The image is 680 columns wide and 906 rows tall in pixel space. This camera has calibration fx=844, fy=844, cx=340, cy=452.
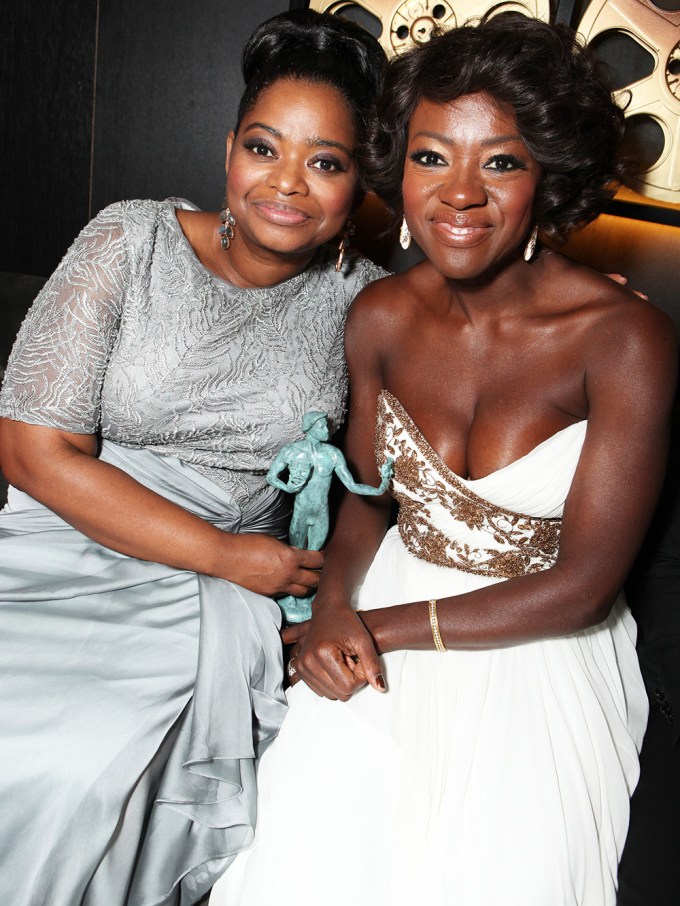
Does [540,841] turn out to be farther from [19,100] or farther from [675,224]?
[19,100]

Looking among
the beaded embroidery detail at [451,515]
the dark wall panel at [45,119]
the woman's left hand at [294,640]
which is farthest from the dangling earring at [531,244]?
the dark wall panel at [45,119]

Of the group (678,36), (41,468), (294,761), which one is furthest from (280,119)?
(678,36)

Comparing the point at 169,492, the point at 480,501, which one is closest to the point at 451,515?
the point at 480,501

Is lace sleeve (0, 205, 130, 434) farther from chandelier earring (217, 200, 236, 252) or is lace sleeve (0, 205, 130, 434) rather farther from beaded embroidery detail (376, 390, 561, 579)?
beaded embroidery detail (376, 390, 561, 579)

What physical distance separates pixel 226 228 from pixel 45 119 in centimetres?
160

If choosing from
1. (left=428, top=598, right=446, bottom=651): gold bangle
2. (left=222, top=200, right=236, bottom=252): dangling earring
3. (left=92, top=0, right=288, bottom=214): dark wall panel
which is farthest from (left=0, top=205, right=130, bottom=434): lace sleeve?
(left=92, top=0, right=288, bottom=214): dark wall panel

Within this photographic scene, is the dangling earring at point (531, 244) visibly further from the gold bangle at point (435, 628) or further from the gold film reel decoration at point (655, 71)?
the gold film reel decoration at point (655, 71)

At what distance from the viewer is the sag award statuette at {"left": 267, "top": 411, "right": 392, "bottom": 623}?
1.74 m

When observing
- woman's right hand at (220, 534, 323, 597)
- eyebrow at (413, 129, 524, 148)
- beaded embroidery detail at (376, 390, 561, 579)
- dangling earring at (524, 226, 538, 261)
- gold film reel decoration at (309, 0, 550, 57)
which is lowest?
woman's right hand at (220, 534, 323, 597)

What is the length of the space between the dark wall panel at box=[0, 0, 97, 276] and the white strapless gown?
1.86 meters

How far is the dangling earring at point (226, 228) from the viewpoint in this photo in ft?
6.24

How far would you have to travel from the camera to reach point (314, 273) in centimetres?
204

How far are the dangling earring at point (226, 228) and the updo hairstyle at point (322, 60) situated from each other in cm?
21

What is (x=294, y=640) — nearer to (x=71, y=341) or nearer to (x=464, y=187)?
(x=71, y=341)
